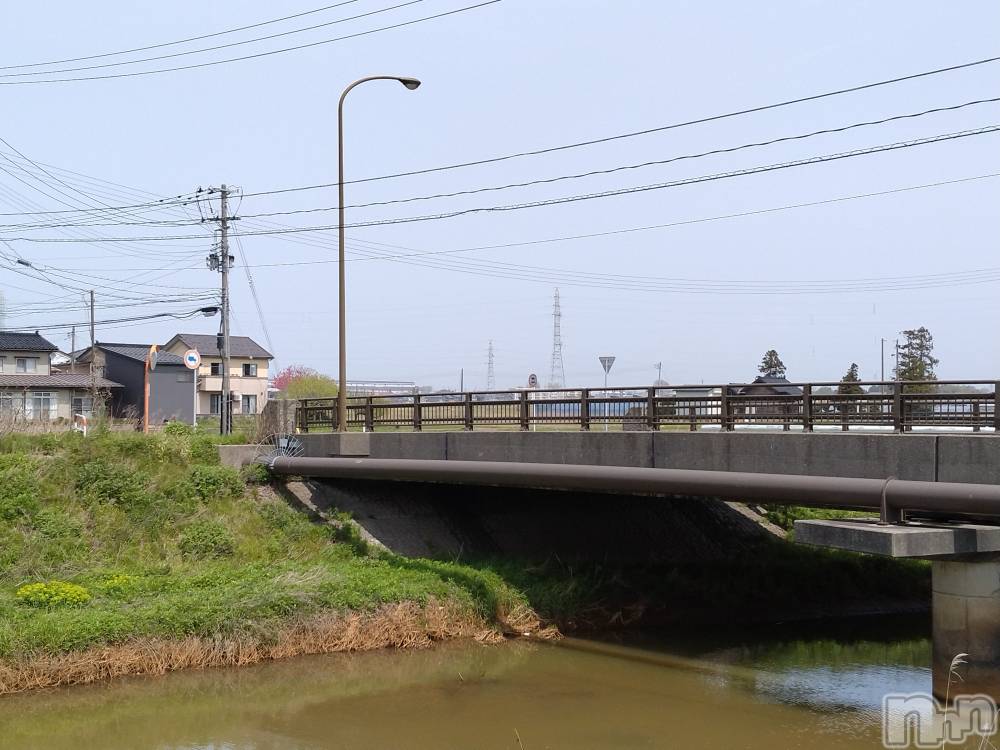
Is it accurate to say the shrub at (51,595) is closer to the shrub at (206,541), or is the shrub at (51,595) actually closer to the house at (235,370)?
the shrub at (206,541)

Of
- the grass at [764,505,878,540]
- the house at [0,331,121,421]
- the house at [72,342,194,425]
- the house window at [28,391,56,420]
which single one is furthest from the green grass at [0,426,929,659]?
the house window at [28,391,56,420]

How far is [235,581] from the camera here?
20781mm

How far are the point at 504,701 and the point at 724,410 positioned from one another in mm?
6507

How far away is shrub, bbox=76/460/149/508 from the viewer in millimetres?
24422

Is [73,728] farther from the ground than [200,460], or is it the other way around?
[200,460]

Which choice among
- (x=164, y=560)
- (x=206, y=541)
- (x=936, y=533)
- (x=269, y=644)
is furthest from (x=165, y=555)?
(x=936, y=533)

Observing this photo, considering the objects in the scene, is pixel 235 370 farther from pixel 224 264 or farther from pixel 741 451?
pixel 741 451

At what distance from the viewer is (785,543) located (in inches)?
1104

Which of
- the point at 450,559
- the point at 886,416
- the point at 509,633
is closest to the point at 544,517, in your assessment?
the point at 450,559

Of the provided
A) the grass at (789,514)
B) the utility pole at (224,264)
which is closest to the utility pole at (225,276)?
the utility pole at (224,264)

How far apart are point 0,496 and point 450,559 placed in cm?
1024

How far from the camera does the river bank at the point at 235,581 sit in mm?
18219

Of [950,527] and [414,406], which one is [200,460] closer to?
[414,406]
